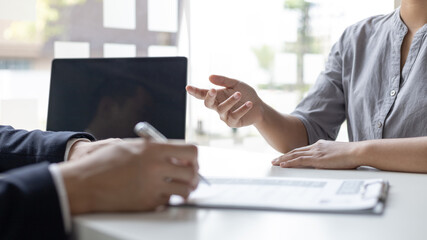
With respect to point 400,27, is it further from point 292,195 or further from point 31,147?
point 31,147

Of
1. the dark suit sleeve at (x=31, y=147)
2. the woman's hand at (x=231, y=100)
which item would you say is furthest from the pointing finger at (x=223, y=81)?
the dark suit sleeve at (x=31, y=147)

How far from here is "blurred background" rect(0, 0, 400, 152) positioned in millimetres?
2652

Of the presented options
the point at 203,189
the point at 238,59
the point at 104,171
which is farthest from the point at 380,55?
the point at 238,59

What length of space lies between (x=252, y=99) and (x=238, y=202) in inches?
29.9

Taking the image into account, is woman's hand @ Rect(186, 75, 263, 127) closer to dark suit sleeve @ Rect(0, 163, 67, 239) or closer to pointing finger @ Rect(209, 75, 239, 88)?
pointing finger @ Rect(209, 75, 239, 88)

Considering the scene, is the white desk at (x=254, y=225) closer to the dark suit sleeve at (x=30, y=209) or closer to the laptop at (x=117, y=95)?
the dark suit sleeve at (x=30, y=209)

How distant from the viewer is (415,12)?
1472mm

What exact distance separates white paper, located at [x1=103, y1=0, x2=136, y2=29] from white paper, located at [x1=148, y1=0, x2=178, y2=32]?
0.15 meters

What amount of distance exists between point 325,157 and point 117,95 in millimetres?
615

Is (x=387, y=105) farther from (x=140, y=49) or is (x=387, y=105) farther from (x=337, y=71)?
(x=140, y=49)

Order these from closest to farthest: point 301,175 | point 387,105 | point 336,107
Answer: point 301,175
point 387,105
point 336,107

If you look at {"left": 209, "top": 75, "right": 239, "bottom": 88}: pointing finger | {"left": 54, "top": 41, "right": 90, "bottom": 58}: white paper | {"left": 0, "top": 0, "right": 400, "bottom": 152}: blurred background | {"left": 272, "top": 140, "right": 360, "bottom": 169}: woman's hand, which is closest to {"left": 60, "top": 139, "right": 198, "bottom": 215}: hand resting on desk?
{"left": 272, "top": 140, "right": 360, "bottom": 169}: woman's hand

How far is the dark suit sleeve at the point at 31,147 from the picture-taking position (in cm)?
98

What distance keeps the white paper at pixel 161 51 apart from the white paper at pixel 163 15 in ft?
0.39
